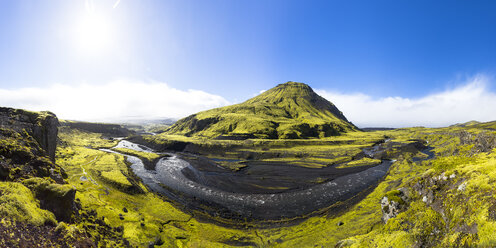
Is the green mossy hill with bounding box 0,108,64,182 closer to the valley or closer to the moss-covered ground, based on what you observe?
the valley

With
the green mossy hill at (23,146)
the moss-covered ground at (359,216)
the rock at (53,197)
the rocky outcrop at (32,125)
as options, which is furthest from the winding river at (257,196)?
the green mossy hill at (23,146)

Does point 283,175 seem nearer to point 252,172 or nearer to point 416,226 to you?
point 252,172

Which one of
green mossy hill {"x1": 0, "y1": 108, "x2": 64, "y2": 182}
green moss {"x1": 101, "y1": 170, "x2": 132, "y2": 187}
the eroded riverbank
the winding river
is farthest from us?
green moss {"x1": 101, "y1": 170, "x2": 132, "y2": 187}

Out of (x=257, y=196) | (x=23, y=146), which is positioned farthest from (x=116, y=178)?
(x=257, y=196)

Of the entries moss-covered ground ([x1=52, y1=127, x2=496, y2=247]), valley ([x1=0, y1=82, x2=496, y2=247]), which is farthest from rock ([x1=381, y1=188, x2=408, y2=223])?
moss-covered ground ([x1=52, y1=127, x2=496, y2=247])

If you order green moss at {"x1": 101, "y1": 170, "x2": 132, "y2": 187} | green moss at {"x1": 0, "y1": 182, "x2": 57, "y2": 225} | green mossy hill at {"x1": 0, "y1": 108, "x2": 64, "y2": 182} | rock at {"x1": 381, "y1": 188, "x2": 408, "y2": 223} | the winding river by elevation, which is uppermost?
green mossy hill at {"x1": 0, "y1": 108, "x2": 64, "y2": 182}

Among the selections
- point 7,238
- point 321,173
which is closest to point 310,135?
point 321,173

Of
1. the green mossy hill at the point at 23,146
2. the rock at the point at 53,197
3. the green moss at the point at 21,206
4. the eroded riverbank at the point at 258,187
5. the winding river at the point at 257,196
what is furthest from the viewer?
the eroded riverbank at the point at 258,187

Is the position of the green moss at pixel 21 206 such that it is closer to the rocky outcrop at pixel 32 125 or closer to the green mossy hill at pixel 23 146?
the green mossy hill at pixel 23 146

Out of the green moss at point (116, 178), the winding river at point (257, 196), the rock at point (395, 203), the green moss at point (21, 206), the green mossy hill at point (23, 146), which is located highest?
the green mossy hill at point (23, 146)
